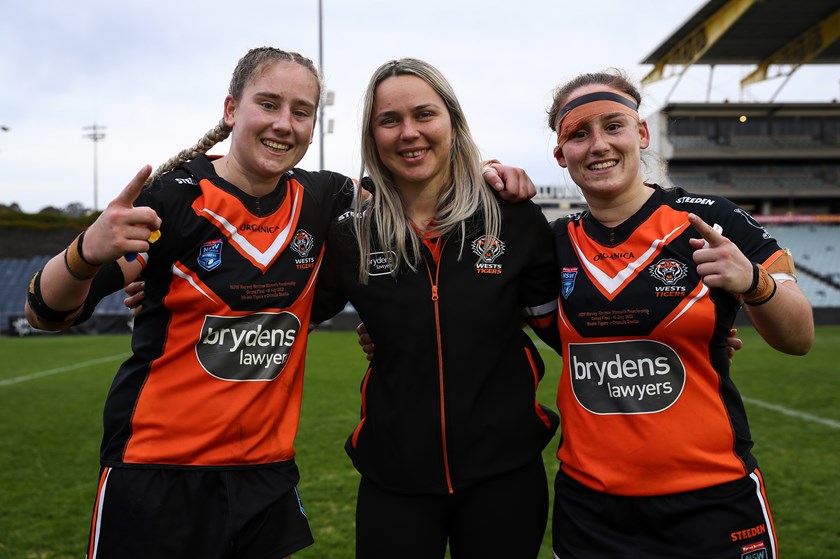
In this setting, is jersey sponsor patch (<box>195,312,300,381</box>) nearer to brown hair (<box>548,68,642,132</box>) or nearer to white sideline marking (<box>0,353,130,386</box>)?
brown hair (<box>548,68,642,132</box>)

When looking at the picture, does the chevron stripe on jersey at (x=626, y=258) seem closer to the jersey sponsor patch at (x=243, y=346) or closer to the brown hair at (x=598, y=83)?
the brown hair at (x=598, y=83)

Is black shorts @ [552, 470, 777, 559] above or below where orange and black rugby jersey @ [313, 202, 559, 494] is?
below

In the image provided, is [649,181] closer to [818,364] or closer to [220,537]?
[220,537]

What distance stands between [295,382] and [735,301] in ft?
5.07

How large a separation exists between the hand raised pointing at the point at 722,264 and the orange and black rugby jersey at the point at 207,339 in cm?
133

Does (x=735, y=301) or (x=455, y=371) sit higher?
(x=735, y=301)

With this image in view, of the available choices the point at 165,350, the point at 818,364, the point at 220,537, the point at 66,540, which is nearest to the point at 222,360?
the point at 165,350

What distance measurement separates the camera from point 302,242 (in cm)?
251

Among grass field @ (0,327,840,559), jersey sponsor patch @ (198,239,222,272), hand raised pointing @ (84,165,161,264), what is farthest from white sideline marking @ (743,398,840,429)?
hand raised pointing @ (84,165,161,264)

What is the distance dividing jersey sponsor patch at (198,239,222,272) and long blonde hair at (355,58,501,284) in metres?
0.50

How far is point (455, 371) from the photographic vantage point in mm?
2318

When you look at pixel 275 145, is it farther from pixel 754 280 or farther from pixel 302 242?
pixel 754 280

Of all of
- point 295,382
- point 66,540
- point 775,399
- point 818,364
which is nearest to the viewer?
point 295,382

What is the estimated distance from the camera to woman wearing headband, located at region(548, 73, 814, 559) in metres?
2.07
